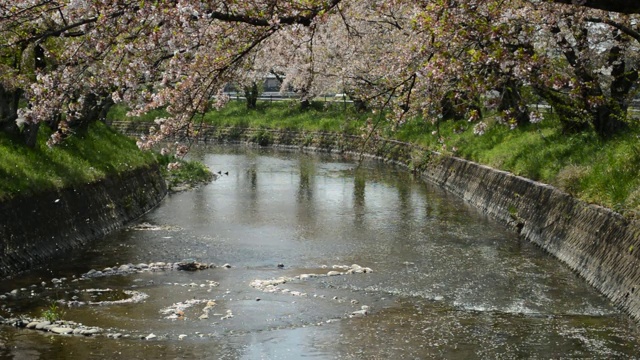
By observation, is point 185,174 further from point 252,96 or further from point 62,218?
point 252,96

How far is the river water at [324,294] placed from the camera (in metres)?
14.0

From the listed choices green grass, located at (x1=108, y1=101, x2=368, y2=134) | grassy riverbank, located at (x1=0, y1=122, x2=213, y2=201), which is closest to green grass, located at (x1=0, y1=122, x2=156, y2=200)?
grassy riverbank, located at (x1=0, y1=122, x2=213, y2=201)

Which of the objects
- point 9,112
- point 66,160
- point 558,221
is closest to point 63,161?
point 66,160

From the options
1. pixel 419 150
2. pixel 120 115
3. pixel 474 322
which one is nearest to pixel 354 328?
pixel 474 322

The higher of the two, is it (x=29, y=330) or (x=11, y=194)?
(x=11, y=194)

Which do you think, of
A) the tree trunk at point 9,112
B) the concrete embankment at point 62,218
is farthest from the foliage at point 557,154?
the tree trunk at point 9,112

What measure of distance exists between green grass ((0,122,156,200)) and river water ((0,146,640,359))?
1972 millimetres

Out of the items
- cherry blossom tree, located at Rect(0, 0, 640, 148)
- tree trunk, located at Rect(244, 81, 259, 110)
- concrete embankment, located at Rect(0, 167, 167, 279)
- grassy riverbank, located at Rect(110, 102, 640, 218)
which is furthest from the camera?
tree trunk, located at Rect(244, 81, 259, 110)

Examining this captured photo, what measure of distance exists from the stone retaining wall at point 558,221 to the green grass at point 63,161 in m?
7.96

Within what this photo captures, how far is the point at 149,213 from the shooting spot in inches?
1121

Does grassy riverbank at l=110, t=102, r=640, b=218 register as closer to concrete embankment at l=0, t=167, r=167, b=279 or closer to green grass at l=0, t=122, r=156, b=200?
concrete embankment at l=0, t=167, r=167, b=279

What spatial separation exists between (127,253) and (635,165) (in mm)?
12356

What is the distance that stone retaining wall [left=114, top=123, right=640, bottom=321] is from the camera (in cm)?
1673

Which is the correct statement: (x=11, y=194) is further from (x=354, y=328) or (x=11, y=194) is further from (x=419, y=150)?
(x=419, y=150)
